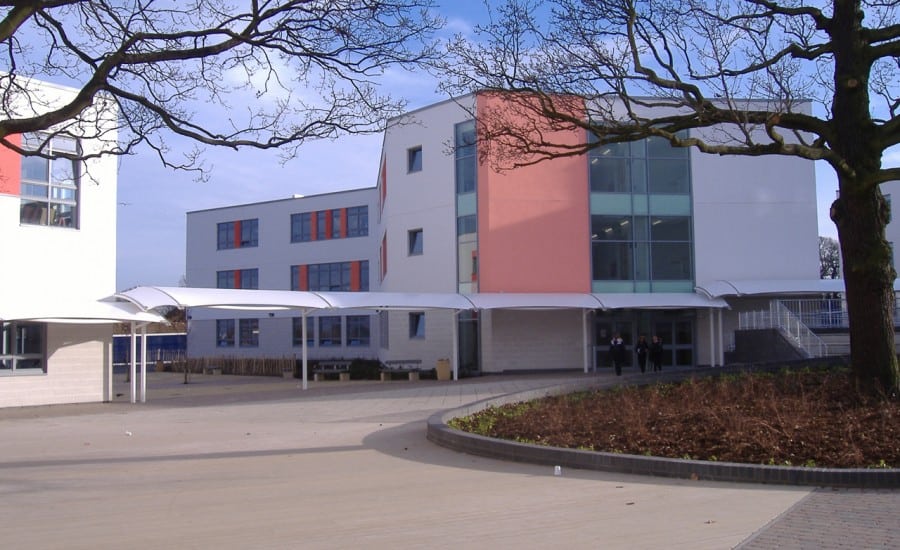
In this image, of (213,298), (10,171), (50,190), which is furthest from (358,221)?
(10,171)

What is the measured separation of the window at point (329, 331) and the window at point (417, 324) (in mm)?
16676

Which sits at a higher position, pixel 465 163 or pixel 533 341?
pixel 465 163

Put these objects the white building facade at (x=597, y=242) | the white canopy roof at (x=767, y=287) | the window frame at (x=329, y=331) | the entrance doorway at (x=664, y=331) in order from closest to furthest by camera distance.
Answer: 1. the white canopy roof at (x=767, y=287)
2. the white building facade at (x=597, y=242)
3. the entrance doorway at (x=664, y=331)
4. the window frame at (x=329, y=331)

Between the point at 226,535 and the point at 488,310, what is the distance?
83.3 feet

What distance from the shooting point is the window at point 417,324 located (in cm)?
3569

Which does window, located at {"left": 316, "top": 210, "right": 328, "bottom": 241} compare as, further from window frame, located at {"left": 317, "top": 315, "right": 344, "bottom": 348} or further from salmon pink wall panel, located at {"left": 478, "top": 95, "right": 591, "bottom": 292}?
salmon pink wall panel, located at {"left": 478, "top": 95, "right": 591, "bottom": 292}

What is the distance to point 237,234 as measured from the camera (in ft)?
188

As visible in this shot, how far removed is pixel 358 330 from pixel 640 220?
22273 mm

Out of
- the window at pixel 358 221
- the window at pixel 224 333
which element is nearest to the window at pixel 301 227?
the window at pixel 358 221

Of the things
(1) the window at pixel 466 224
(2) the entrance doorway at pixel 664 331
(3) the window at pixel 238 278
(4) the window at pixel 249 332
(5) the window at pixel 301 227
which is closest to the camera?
(1) the window at pixel 466 224

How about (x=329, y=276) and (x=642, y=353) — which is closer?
(x=642, y=353)

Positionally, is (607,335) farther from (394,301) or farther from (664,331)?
(394,301)

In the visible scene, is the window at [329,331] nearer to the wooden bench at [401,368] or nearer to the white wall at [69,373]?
the wooden bench at [401,368]

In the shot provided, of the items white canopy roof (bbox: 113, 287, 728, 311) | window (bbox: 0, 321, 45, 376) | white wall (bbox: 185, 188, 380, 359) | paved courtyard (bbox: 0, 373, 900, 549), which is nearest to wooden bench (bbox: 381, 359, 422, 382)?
white canopy roof (bbox: 113, 287, 728, 311)
